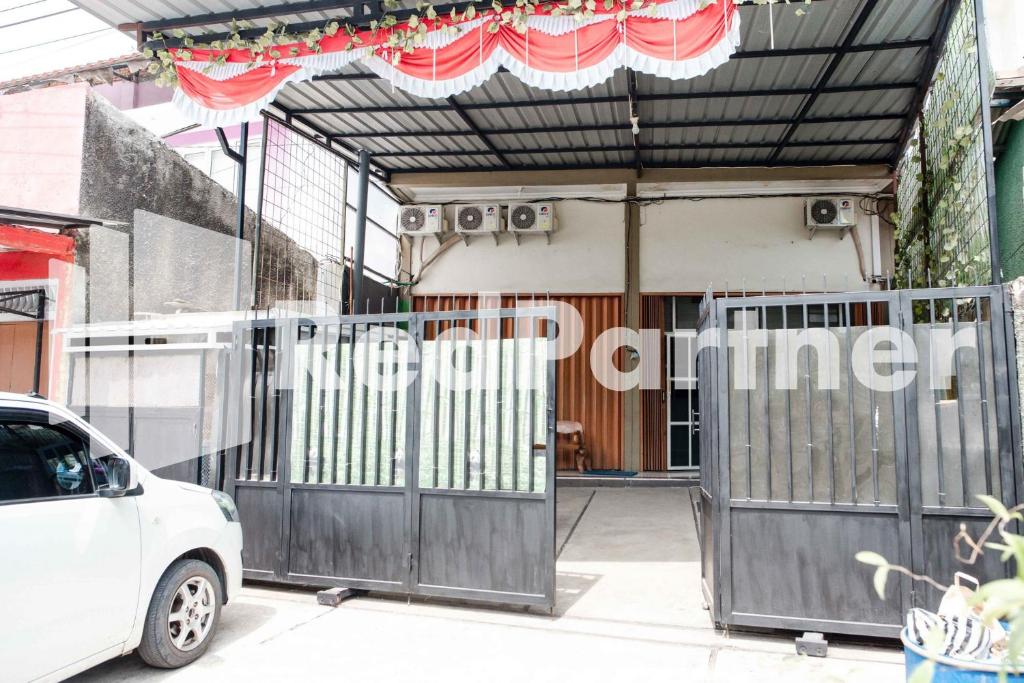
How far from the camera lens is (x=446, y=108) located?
916cm

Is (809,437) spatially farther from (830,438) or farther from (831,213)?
(831,213)

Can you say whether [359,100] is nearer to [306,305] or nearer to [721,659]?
[306,305]

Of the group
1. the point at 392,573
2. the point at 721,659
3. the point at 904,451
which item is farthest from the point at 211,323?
the point at 904,451

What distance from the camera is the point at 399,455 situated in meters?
5.27

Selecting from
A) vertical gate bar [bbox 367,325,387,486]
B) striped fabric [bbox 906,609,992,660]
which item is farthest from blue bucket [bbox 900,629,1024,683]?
Result: vertical gate bar [bbox 367,325,387,486]

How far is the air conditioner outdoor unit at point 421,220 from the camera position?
11.7 m

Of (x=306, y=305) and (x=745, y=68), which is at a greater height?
(x=745, y=68)

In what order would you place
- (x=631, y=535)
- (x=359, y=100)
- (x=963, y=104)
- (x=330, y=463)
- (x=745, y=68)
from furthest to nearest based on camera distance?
(x=359, y=100)
(x=745, y=68)
(x=631, y=535)
(x=963, y=104)
(x=330, y=463)

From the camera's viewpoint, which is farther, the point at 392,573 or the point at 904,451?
the point at 392,573

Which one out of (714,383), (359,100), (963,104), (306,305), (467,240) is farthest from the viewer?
(467,240)

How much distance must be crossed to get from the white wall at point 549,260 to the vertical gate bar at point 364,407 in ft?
21.2

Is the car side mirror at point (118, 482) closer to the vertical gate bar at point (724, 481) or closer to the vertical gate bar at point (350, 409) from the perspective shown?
the vertical gate bar at point (350, 409)

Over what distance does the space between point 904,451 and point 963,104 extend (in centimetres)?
419

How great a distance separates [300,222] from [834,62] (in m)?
7.14
